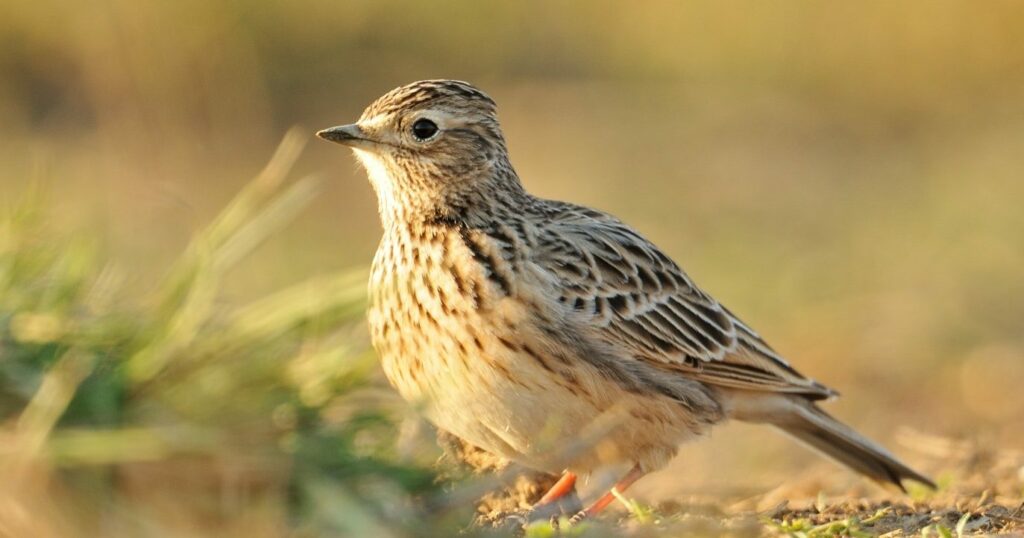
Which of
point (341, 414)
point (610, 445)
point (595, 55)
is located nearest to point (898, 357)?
point (610, 445)

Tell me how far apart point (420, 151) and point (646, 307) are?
3.63 ft

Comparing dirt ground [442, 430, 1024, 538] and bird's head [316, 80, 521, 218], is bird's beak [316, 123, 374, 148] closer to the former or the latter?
bird's head [316, 80, 521, 218]

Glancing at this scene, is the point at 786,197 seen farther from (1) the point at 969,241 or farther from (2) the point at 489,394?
(2) the point at 489,394

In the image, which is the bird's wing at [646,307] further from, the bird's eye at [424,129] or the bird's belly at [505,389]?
the bird's eye at [424,129]

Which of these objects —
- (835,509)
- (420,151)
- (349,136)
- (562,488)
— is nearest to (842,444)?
(835,509)

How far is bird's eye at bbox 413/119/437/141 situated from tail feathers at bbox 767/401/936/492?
2.02 m

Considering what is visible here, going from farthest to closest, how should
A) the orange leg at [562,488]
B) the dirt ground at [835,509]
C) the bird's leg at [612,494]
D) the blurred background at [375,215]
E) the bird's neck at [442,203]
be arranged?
the bird's neck at [442,203] → the orange leg at [562,488] → the bird's leg at [612,494] → the dirt ground at [835,509] → the blurred background at [375,215]

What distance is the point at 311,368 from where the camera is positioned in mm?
4965

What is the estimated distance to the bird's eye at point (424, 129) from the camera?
6234mm

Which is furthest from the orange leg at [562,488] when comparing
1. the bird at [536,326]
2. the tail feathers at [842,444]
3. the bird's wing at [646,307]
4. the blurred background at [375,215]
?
the tail feathers at [842,444]

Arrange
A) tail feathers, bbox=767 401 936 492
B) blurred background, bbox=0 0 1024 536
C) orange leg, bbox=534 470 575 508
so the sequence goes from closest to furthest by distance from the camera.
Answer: blurred background, bbox=0 0 1024 536
orange leg, bbox=534 470 575 508
tail feathers, bbox=767 401 936 492

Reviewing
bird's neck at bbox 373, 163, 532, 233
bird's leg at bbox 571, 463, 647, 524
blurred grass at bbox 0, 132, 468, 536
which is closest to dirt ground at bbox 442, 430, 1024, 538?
bird's leg at bbox 571, 463, 647, 524

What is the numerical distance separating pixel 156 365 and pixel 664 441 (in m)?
2.19

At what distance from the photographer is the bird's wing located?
6.06 m
